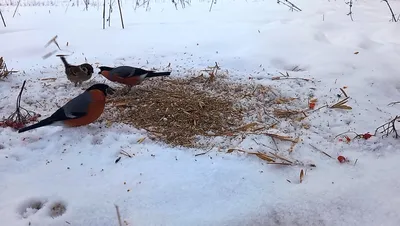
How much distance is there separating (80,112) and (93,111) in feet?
0.26

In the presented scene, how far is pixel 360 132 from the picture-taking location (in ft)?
7.42

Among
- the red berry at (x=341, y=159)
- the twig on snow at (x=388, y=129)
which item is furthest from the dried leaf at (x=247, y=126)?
the twig on snow at (x=388, y=129)

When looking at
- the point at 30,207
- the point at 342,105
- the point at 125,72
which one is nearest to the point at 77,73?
the point at 125,72

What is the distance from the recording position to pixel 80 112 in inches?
86.4

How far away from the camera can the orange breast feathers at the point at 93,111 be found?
87.1 inches

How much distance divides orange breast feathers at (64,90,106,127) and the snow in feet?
0.18

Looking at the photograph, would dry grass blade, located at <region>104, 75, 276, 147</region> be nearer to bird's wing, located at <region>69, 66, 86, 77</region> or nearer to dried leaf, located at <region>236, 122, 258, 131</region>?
dried leaf, located at <region>236, 122, 258, 131</region>

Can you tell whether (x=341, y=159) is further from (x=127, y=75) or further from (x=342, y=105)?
(x=127, y=75)

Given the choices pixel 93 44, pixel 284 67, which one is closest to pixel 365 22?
pixel 284 67

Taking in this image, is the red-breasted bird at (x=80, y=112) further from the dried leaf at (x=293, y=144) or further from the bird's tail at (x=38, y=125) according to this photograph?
the dried leaf at (x=293, y=144)

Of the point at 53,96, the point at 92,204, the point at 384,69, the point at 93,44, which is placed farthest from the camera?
the point at 93,44

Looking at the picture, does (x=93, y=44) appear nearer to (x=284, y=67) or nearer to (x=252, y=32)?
(x=252, y=32)

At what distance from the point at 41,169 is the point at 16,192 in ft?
0.62

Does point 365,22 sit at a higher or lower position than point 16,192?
lower
